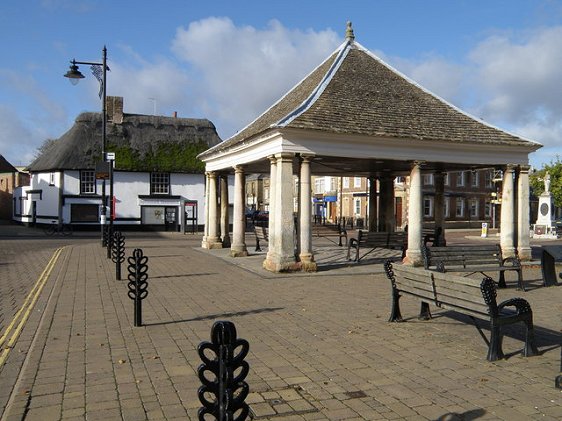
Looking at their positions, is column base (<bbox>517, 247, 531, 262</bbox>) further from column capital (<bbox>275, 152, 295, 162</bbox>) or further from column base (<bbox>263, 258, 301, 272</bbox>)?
column capital (<bbox>275, 152, 295, 162</bbox>)

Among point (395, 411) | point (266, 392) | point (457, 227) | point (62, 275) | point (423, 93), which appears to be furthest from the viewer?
point (457, 227)

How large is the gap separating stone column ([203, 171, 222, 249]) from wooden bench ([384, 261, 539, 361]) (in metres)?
14.2

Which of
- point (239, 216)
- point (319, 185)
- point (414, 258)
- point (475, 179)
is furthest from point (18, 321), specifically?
point (319, 185)

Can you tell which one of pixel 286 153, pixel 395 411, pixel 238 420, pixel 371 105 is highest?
pixel 371 105

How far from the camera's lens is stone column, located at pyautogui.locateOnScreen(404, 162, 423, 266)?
15.5m

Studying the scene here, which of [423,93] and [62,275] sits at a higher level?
[423,93]

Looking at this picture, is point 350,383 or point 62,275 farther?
point 62,275

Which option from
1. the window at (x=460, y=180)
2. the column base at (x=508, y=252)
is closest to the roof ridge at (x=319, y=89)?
the column base at (x=508, y=252)

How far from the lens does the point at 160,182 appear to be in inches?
1665

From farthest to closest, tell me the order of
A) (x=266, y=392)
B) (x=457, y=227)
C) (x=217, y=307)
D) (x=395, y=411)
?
(x=457, y=227) < (x=217, y=307) < (x=266, y=392) < (x=395, y=411)

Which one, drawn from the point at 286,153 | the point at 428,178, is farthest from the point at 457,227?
the point at 286,153

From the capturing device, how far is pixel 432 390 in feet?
16.9

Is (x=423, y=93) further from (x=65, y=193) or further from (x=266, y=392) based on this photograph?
(x=65, y=193)

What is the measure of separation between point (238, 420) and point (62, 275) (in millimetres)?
11584
